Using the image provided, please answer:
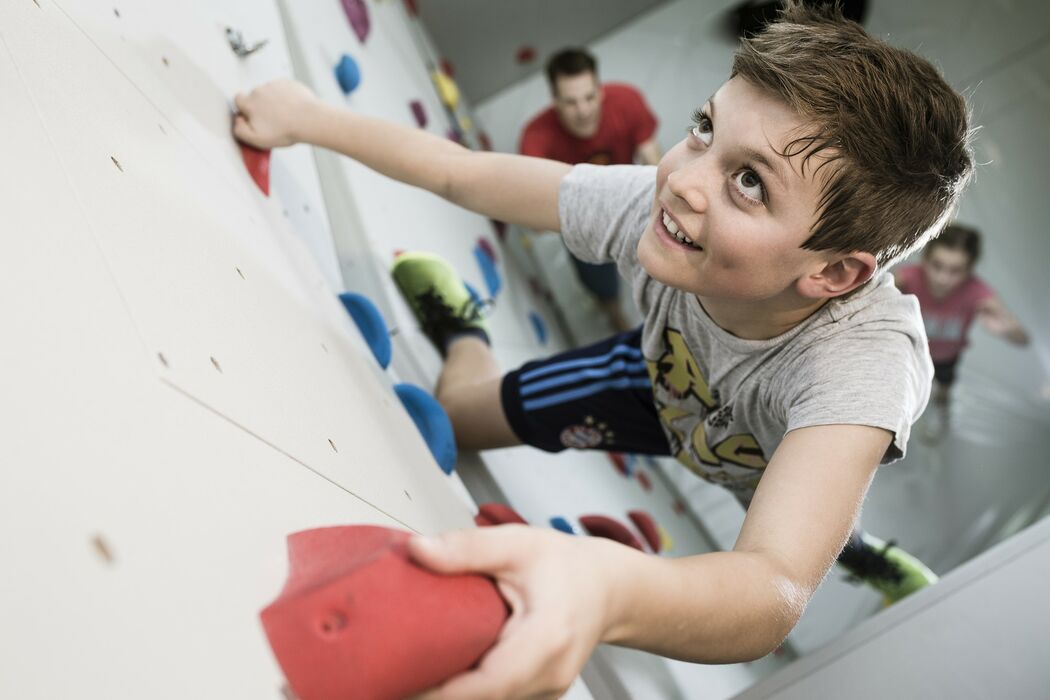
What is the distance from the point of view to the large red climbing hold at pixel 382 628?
363 millimetres

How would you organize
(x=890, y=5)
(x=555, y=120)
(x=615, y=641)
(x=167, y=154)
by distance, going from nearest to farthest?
(x=615, y=641) < (x=167, y=154) < (x=555, y=120) < (x=890, y=5)

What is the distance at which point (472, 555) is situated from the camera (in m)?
0.39

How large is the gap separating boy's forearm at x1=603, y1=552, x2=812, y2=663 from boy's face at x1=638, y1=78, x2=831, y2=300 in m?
0.24

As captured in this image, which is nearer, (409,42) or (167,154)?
(167,154)

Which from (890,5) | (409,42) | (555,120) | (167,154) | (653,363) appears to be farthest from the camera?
(890,5)

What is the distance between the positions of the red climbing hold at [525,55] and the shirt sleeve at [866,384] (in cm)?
177

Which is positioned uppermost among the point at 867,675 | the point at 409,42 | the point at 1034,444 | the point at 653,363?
the point at 409,42

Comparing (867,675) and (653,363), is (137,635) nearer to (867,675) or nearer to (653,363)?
(867,675)

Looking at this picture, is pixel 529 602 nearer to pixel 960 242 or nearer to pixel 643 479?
pixel 643 479

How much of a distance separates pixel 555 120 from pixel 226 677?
5.93ft

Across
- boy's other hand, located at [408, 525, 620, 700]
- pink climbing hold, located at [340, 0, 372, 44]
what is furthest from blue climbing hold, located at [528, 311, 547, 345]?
boy's other hand, located at [408, 525, 620, 700]

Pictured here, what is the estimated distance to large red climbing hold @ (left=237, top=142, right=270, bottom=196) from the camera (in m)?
0.88

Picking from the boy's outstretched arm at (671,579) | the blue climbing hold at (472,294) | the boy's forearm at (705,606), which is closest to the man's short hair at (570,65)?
the blue climbing hold at (472,294)

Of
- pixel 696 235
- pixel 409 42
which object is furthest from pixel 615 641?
pixel 409 42
